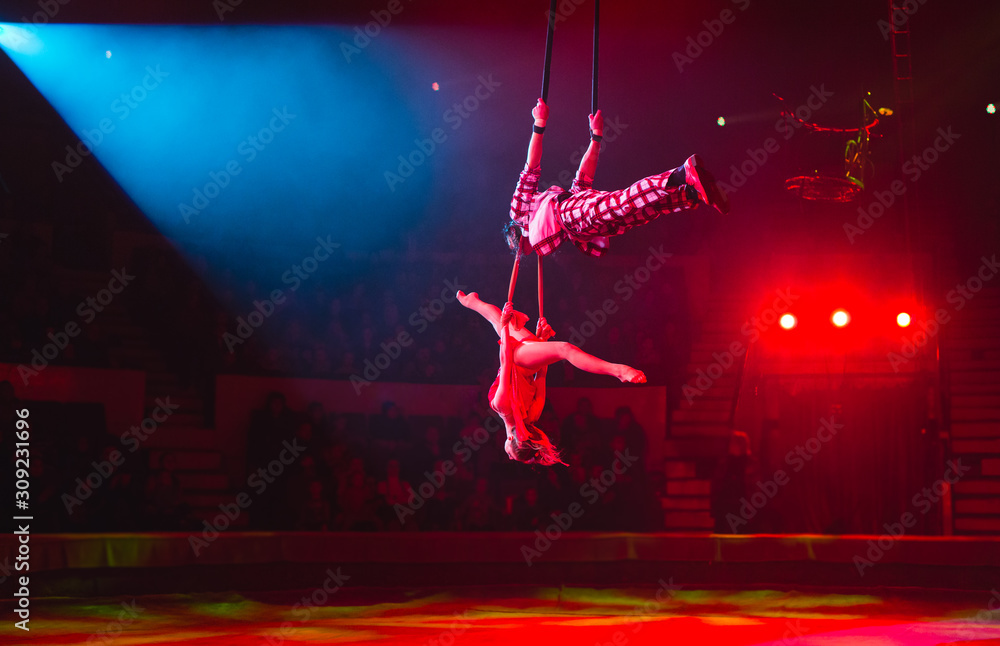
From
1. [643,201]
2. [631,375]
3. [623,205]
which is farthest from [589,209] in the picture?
[631,375]

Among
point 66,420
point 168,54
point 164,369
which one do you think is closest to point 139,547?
point 66,420

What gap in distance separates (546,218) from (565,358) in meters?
0.66

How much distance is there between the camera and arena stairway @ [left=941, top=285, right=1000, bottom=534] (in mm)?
8789

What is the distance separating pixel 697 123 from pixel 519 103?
2.61m

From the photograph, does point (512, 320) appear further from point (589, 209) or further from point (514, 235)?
point (589, 209)

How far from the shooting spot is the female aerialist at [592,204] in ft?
11.0

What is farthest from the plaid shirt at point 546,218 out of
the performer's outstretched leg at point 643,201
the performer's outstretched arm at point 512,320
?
the performer's outstretched arm at point 512,320

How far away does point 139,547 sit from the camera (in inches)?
245

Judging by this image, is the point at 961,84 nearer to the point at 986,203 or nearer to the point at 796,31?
the point at 986,203

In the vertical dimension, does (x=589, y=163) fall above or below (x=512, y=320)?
above

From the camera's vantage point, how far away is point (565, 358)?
161 inches

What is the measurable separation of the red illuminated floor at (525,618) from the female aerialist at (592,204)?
2228 millimetres

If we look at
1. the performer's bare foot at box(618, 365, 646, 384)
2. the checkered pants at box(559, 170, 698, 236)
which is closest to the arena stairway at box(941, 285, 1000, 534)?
the checkered pants at box(559, 170, 698, 236)

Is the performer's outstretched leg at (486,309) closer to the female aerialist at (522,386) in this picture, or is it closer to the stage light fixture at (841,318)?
the female aerialist at (522,386)
